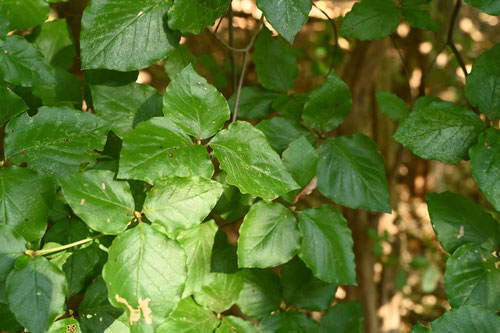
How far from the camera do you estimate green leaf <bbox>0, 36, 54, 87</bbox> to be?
33.8 inches

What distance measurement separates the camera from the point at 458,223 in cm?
101

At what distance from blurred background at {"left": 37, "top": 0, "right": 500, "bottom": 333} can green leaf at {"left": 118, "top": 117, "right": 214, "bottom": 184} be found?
2.34 ft

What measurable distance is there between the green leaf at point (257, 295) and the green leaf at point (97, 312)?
0.31 m

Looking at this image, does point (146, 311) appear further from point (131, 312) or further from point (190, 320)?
point (190, 320)

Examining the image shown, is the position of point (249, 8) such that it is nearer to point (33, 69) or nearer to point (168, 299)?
point (33, 69)

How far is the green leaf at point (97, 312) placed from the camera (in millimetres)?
847

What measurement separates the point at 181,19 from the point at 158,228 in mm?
403

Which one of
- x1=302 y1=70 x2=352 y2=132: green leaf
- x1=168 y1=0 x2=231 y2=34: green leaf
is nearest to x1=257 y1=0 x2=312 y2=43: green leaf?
x1=168 y1=0 x2=231 y2=34: green leaf

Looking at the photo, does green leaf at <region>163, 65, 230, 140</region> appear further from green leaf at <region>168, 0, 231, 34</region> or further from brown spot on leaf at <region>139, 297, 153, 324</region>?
brown spot on leaf at <region>139, 297, 153, 324</region>

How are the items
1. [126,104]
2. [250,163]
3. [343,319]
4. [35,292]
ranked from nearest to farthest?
[35,292] < [250,163] < [126,104] < [343,319]

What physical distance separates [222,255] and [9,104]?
51 cm

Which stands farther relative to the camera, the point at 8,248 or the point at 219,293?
the point at 219,293

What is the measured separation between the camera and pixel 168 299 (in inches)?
27.7

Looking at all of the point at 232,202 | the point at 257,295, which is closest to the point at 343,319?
the point at 257,295
